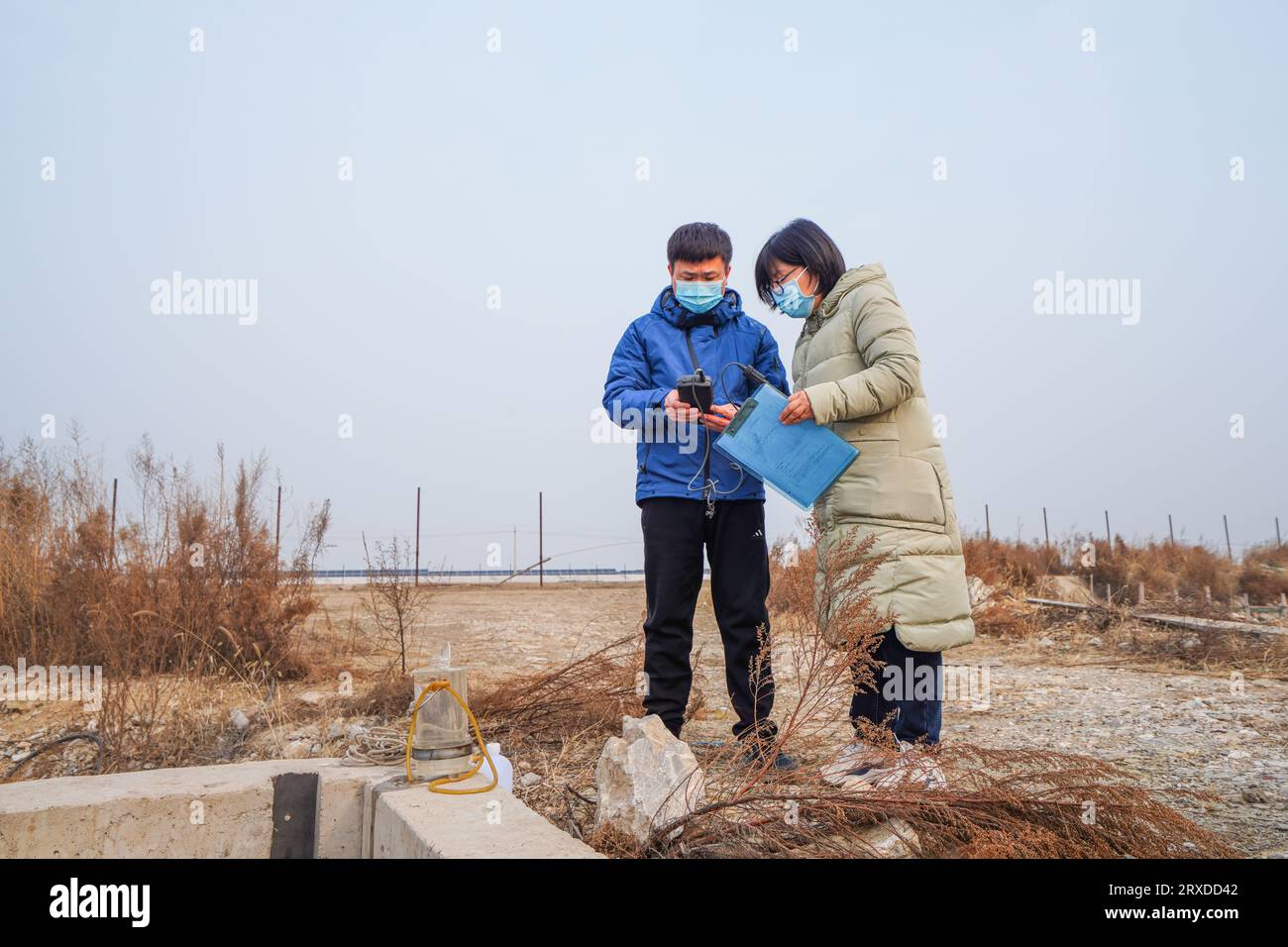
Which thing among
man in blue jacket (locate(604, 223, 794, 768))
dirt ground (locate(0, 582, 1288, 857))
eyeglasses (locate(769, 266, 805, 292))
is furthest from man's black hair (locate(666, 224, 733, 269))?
dirt ground (locate(0, 582, 1288, 857))

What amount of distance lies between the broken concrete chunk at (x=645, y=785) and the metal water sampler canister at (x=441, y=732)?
565 mm

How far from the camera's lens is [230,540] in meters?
6.05

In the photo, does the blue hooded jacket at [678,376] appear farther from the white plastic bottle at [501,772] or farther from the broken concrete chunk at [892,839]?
the broken concrete chunk at [892,839]

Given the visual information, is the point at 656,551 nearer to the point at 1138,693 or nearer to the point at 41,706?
the point at 1138,693

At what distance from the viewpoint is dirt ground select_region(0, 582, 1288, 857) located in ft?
10.7

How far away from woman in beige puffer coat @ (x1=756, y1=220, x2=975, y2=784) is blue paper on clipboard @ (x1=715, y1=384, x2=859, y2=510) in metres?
0.06

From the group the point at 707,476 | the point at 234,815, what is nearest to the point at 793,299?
the point at 707,476

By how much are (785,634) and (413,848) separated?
6276mm

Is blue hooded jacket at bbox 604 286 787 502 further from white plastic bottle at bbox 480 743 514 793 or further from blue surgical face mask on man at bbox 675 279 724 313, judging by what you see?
white plastic bottle at bbox 480 743 514 793

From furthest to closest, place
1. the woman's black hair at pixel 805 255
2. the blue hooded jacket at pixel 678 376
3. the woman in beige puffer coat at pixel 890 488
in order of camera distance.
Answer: the blue hooded jacket at pixel 678 376 → the woman's black hair at pixel 805 255 → the woman in beige puffer coat at pixel 890 488

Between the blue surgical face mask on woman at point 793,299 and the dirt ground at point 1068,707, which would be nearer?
the blue surgical face mask on woman at point 793,299

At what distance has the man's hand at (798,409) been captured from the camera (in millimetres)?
2711

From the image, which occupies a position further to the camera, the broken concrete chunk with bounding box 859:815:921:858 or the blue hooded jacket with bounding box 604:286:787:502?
the blue hooded jacket with bounding box 604:286:787:502

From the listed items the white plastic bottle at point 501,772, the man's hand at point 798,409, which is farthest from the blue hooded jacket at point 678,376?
the white plastic bottle at point 501,772
